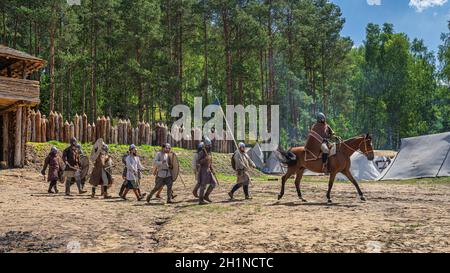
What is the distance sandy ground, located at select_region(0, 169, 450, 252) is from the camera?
6.60m

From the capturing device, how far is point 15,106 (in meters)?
21.3

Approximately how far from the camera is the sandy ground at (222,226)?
21.7ft

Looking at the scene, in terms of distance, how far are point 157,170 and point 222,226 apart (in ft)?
15.3

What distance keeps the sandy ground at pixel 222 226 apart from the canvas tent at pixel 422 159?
900 cm

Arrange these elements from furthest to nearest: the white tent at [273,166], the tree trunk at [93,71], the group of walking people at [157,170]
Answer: the tree trunk at [93,71] < the white tent at [273,166] < the group of walking people at [157,170]

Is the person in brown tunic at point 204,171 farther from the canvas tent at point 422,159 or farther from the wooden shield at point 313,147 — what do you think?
the canvas tent at point 422,159

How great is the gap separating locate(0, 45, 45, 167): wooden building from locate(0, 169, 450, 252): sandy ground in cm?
882

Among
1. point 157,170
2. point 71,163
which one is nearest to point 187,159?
point 71,163

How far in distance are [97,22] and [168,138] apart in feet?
42.6

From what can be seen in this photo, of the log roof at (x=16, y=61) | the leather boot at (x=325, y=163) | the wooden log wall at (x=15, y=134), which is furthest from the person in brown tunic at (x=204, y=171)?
the log roof at (x=16, y=61)

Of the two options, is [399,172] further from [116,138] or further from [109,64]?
[109,64]

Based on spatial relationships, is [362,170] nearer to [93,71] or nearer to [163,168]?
[163,168]

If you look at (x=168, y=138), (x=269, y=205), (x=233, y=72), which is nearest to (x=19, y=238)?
(x=269, y=205)

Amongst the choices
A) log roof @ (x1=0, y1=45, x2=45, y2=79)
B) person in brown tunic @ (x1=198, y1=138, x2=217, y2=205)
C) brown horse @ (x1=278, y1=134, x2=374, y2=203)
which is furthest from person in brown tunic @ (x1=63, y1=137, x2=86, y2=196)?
log roof @ (x1=0, y1=45, x2=45, y2=79)
